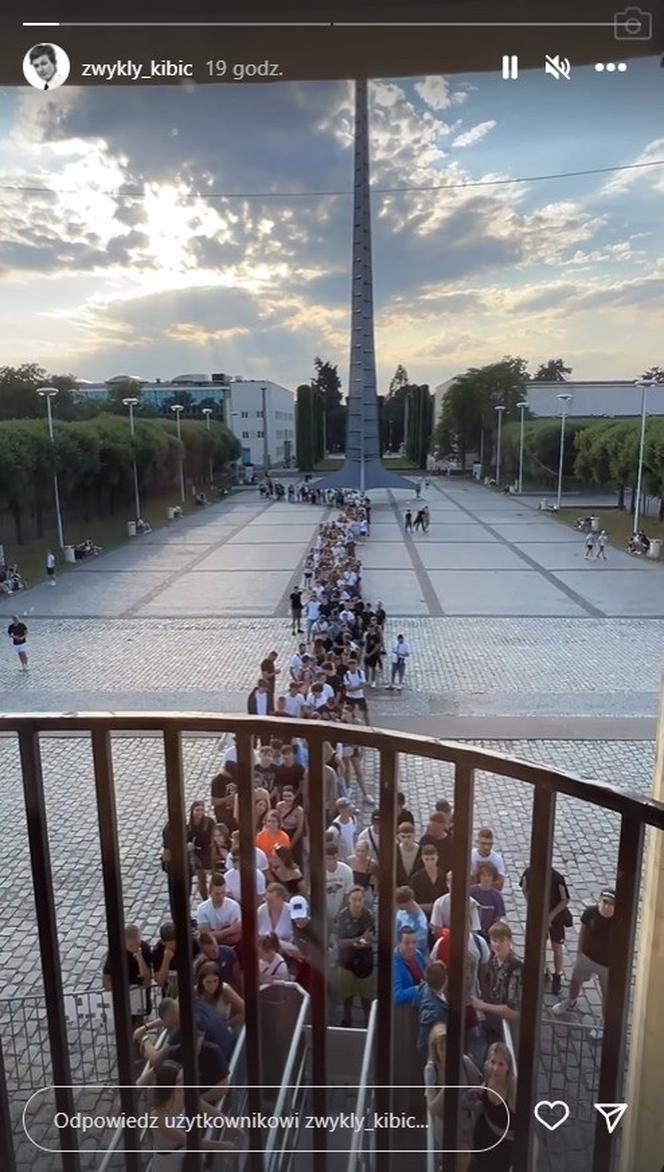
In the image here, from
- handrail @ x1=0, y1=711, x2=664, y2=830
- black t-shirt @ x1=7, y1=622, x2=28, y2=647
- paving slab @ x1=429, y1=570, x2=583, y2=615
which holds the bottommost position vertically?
paving slab @ x1=429, y1=570, x2=583, y2=615

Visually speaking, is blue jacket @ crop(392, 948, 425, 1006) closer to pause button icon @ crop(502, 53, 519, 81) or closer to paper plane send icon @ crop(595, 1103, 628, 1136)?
paper plane send icon @ crop(595, 1103, 628, 1136)

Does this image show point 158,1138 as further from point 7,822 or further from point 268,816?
point 7,822

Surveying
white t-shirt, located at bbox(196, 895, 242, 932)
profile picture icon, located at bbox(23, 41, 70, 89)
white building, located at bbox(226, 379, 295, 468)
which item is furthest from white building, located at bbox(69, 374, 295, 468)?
white t-shirt, located at bbox(196, 895, 242, 932)

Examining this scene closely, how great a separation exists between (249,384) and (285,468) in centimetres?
604

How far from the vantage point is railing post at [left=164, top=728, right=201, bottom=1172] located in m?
1.17

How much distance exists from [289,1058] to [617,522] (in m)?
14.6

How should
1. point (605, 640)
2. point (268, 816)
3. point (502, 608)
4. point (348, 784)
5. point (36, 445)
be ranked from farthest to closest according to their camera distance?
point (502, 608)
point (605, 640)
point (36, 445)
point (348, 784)
point (268, 816)

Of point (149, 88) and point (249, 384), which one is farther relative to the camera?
point (249, 384)

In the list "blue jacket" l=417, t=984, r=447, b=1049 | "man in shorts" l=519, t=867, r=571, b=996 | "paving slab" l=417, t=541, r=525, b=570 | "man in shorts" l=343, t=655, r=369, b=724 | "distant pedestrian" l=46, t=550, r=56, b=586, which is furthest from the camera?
"paving slab" l=417, t=541, r=525, b=570

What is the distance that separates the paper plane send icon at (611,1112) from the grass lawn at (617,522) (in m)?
13.3

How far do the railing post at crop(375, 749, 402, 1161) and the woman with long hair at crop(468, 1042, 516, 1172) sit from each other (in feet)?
0.51

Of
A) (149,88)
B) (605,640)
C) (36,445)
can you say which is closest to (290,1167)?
(149,88)

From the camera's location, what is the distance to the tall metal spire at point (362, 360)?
3416 millimetres

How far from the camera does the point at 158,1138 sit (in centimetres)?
140
